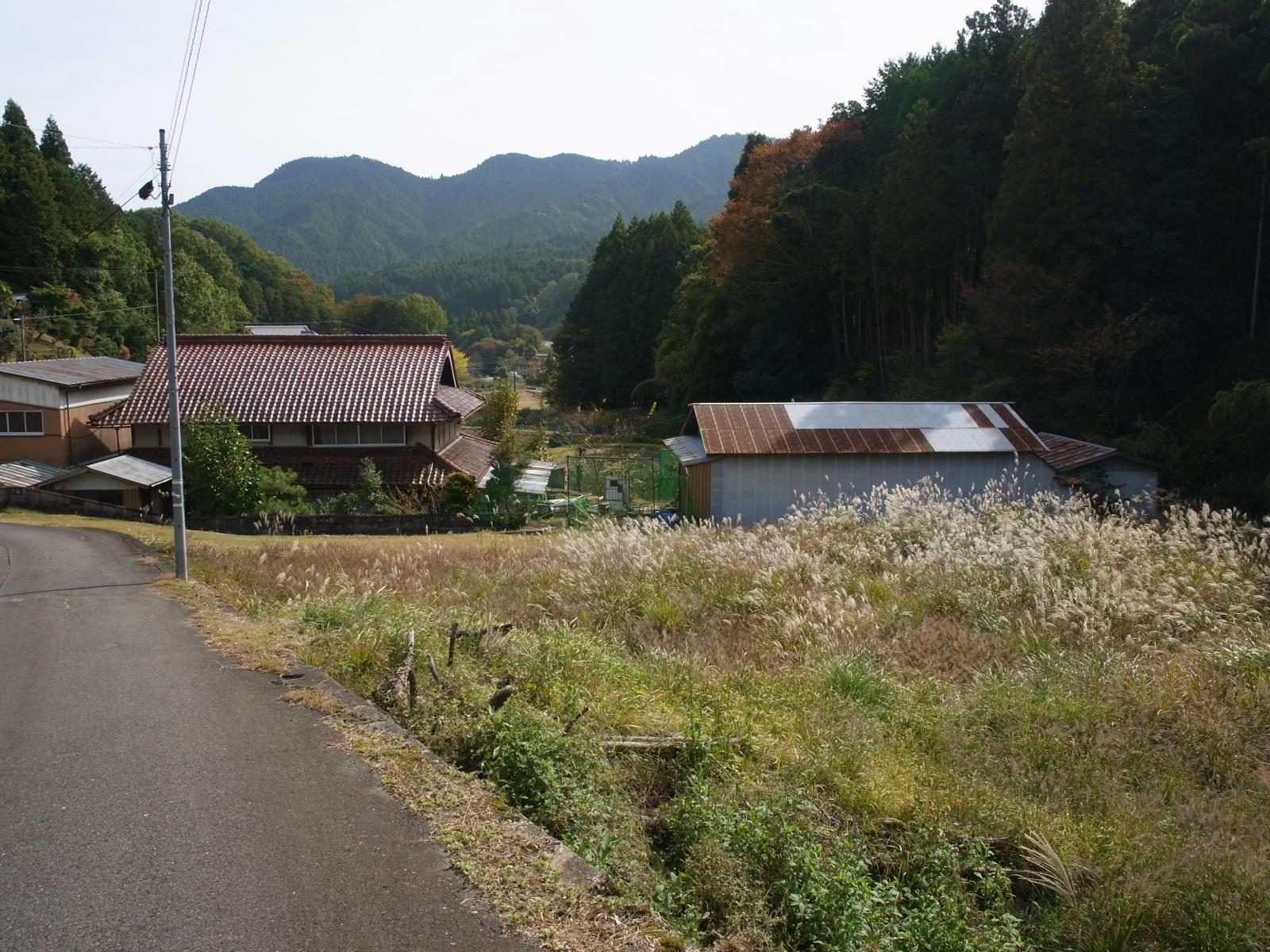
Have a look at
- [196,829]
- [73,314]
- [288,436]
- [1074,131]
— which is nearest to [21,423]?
[288,436]

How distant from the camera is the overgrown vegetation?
4555mm

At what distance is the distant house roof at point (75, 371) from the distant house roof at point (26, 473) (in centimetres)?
250

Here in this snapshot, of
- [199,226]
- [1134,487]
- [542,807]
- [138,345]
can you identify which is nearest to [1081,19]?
[1134,487]

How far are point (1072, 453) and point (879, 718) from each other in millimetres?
17141

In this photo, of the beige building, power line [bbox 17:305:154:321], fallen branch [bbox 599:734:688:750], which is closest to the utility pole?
fallen branch [bbox 599:734:688:750]

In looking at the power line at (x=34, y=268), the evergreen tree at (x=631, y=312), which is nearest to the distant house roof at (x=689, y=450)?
the evergreen tree at (x=631, y=312)

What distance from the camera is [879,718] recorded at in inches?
269

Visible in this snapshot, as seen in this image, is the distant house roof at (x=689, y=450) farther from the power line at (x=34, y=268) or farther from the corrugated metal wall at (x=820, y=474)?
the power line at (x=34, y=268)

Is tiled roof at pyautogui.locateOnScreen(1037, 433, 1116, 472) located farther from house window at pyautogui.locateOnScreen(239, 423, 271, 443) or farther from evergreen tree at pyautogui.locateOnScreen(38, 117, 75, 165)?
evergreen tree at pyautogui.locateOnScreen(38, 117, 75, 165)

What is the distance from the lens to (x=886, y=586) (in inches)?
403

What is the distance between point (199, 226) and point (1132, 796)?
112m

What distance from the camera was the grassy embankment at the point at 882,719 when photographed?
455 cm

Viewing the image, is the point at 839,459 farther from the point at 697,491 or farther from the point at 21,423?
the point at 21,423

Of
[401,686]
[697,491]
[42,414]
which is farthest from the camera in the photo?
[42,414]
